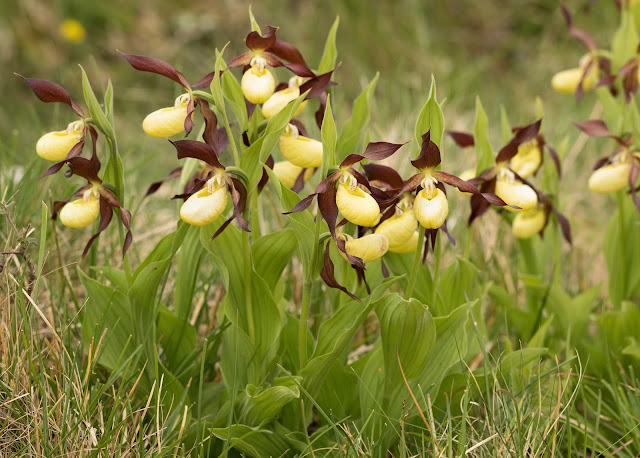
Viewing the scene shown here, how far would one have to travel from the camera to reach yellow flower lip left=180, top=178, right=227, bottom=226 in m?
1.05

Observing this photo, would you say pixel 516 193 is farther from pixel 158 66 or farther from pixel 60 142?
pixel 60 142

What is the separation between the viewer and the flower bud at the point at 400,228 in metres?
1.17

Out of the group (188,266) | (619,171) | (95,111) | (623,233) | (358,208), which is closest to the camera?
(358,208)

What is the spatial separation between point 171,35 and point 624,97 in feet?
12.0

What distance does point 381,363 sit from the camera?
132 centimetres

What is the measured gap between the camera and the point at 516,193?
1334 mm

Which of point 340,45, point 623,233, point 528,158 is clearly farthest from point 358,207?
point 340,45

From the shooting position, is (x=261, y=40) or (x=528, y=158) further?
(x=528, y=158)

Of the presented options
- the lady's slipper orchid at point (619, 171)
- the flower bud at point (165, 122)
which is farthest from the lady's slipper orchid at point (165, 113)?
the lady's slipper orchid at point (619, 171)

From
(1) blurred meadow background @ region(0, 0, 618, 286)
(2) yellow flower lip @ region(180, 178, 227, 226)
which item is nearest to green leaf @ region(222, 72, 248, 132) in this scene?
(2) yellow flower lip @ region(180, 178, 227, 226)

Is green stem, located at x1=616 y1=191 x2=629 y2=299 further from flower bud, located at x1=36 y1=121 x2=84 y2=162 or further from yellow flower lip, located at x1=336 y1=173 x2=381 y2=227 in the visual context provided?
flower bud, located at x1=36 y1=121 x2=84 y2=162

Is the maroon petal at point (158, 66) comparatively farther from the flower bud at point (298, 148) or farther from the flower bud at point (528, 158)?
the flower bud at point (528, 158)

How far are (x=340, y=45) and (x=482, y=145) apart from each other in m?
2.94

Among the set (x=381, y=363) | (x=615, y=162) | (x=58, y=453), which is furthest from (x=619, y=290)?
(x=58, y=453)
